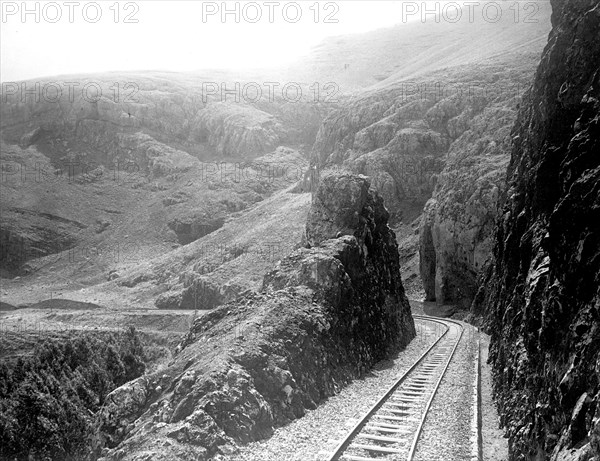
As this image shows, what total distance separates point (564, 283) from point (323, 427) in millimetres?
6617

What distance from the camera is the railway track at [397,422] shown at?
1030 centimetres

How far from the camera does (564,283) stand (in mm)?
9070

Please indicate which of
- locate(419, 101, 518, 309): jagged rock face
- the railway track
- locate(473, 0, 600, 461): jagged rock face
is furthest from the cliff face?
locate(473, 0, 600, 461): jagged rock face

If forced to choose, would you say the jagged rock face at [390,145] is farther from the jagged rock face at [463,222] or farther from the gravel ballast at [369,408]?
the gravel ballast at [369,408]

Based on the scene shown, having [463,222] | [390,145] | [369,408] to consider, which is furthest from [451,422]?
[390,145]

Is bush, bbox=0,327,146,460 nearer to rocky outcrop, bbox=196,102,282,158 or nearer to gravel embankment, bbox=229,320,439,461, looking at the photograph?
gravel embankment, bbox=229,320,439,461

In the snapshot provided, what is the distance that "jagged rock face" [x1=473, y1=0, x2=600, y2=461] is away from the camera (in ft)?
24.4

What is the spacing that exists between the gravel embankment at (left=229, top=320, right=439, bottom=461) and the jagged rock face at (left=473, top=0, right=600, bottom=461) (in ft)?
12.3

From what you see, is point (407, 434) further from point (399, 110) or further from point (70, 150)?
point (70, 150)

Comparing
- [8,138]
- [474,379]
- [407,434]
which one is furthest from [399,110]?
[8,138]

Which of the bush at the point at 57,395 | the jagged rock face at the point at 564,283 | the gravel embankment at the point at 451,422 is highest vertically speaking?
the jagged rock face at the point at 564,283

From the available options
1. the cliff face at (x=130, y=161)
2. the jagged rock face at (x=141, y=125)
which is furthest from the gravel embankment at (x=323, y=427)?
the jagged rock face at (x=141, y=125)

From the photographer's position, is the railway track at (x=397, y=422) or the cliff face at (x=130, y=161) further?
the cliff face at (x=130, y=161)

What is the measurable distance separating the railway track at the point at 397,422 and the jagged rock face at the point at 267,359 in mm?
1950
